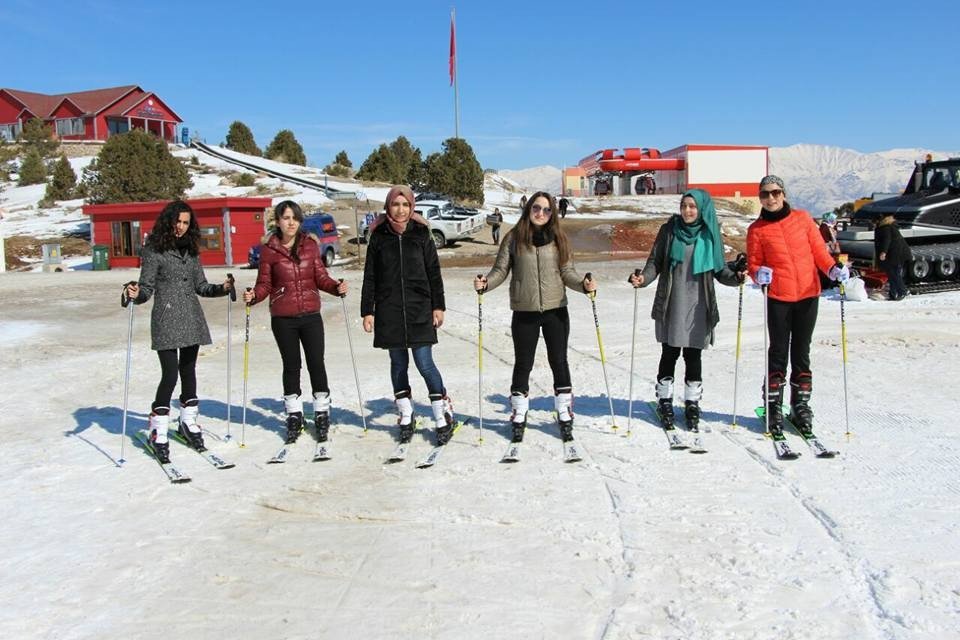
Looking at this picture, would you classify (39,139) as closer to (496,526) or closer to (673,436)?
(673,436)

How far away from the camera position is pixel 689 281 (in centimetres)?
629

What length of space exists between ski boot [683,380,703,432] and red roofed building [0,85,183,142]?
2644 inches

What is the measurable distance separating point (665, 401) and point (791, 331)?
3.58 feet

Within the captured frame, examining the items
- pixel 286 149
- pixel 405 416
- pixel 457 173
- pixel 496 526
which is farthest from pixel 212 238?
pixel 286 149

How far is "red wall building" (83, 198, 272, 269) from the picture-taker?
29109 millimetres

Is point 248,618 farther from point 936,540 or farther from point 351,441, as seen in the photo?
point 936,540

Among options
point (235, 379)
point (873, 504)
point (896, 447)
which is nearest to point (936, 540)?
point (873, 504)

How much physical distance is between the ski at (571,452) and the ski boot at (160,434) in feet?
9.49

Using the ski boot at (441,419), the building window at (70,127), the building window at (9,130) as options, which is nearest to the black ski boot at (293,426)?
the ski boot at (441,419)

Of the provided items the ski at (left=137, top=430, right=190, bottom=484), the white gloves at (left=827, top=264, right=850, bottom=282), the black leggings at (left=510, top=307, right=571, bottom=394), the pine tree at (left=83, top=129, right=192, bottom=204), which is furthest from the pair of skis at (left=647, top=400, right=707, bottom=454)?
the pine tree at (left=83, top=129, right=192, bottom=204)

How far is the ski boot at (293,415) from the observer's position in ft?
21.3

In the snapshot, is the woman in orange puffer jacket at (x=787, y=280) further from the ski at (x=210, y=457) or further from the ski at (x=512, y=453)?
the ski at (x=210, y=457)

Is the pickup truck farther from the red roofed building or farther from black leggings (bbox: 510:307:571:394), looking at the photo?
the red roofed building

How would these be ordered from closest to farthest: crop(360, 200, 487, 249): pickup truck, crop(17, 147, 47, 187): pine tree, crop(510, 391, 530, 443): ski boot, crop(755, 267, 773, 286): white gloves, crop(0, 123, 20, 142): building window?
crop(755, 267, 773, 286): white gloves
crop(510, 391, 530, 443): ski boot
crop(360, 200, 487, 249): pickup truck
crop(17, 147, 47, 187): pine tree
crop(0, 123, 20, 142): building window
